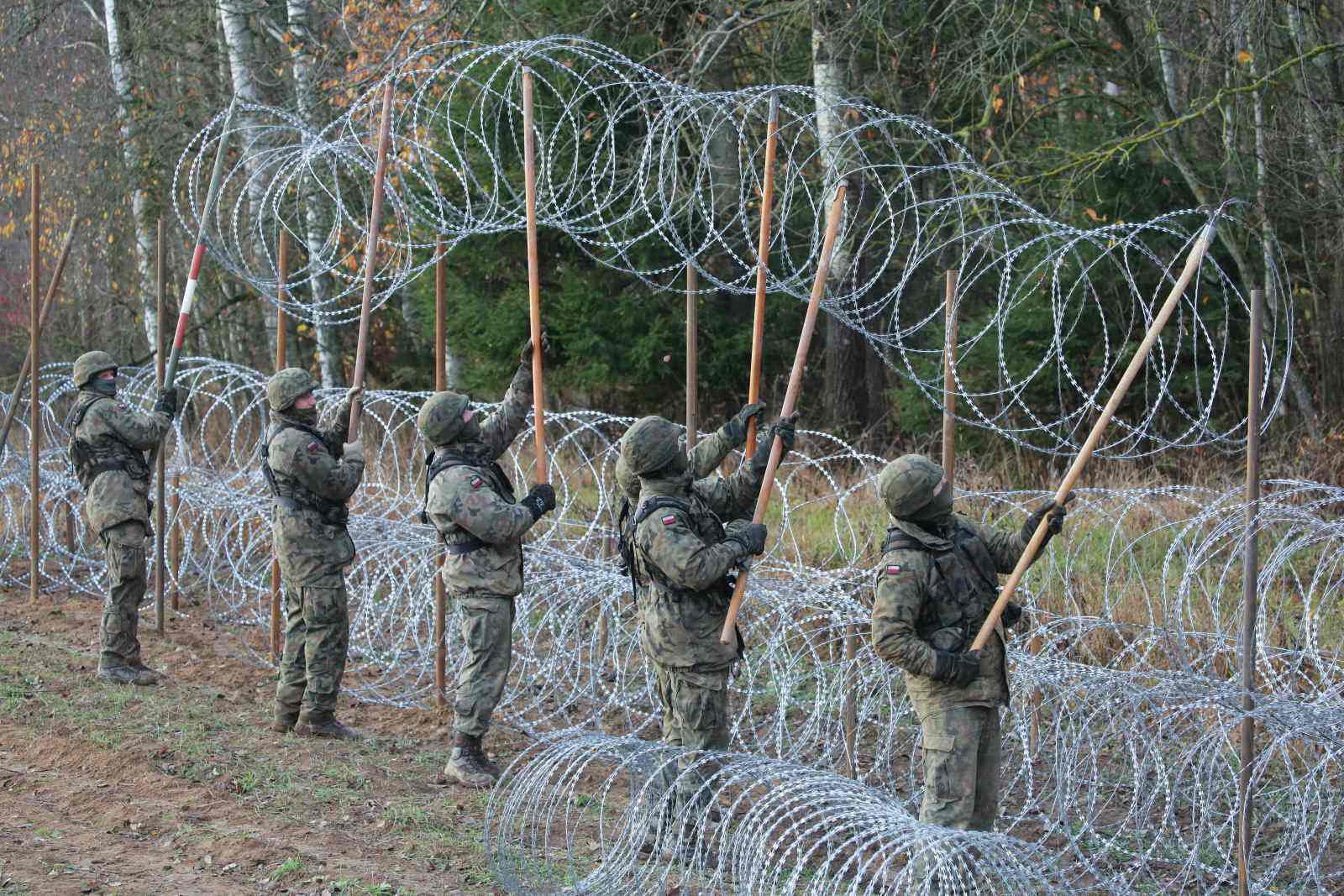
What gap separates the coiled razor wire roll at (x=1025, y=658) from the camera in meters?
6.19

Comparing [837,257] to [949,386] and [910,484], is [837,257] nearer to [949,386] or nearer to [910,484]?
[949,386]

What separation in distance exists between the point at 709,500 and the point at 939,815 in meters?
1.89

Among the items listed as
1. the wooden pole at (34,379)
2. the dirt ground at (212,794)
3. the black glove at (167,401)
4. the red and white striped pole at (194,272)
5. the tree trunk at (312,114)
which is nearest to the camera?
the dirt ground at (212,794)

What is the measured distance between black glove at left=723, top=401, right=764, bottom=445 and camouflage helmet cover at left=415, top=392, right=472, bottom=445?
1554mm

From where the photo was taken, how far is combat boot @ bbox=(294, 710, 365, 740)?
834 centimetres

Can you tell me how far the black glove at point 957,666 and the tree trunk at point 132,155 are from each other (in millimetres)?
15370

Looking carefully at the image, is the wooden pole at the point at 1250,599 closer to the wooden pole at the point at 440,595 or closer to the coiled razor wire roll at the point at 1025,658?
the coiled razor wire roll at the point at 1025,658

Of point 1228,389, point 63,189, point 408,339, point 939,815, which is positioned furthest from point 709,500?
point 63,189

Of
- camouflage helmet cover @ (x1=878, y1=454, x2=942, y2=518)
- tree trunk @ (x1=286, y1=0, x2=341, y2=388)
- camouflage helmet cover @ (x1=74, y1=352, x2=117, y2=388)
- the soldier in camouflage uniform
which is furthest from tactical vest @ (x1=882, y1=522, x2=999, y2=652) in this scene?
tree trunk @ (x1=286, y1=0, x2=341, y2=388)

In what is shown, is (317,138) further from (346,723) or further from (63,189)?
(63,189)

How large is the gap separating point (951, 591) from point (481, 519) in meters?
2.72

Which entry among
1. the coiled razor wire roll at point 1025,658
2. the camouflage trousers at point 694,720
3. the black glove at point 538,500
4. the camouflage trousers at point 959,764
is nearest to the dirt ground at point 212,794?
the coiled razor wire roll at point 1025,658

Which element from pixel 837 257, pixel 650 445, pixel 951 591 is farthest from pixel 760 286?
pixel 837 257

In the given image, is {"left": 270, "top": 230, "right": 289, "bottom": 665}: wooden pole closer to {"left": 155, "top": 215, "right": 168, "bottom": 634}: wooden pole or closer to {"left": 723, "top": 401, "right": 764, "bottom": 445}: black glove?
{"left": 155, "top": 215, "right": 168, "bottom": 634}: wooden pole
